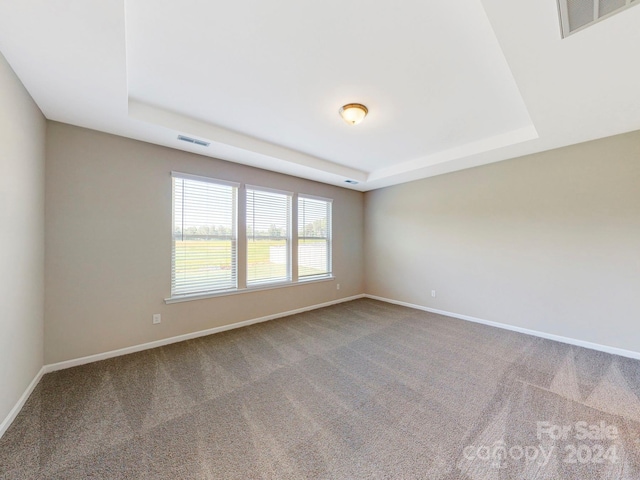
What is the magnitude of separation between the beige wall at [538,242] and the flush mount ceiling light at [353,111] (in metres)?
2.67

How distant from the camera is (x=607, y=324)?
3.00m

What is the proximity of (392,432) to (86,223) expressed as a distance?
3652 mm

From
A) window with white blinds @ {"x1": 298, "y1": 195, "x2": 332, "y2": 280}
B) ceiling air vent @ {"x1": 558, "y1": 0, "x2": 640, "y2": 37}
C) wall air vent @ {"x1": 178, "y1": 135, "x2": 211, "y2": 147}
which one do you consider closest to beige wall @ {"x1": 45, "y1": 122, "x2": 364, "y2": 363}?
wall air vent @ {"x1": 178, "y1": 135, "x2": 211, "y2": 147}

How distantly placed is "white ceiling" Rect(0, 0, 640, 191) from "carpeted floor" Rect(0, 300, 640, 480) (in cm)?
264

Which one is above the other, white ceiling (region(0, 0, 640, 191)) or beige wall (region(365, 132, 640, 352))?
white ceiling (region(0, 0, 640, 191))

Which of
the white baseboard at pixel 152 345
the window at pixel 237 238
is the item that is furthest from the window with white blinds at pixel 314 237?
the white baseboard at pixel 152 345

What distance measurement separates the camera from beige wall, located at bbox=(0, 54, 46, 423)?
5.73 ft

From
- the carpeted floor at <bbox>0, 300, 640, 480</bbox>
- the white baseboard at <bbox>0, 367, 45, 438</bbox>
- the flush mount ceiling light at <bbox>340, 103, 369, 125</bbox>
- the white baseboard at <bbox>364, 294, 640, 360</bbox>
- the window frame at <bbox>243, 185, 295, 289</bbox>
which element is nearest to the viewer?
the carpeted floor at <bbox>0, 300, 640, 480</bbox>

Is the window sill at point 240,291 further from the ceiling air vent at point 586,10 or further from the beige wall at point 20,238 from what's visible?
the ceiling air vent at point 586,10

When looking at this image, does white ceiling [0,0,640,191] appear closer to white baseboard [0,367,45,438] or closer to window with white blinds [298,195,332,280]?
window with white blinds [298,195,332,280]

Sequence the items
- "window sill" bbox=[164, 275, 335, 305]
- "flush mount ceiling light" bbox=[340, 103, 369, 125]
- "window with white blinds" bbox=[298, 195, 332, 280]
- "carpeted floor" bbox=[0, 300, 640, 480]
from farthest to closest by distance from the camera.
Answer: "window with white blinds" bbox=[298, 195, 332, 280]
"window sill" bbox=[164, 275, 335, 305]
"flush mount ceiling light" bbox=[340, 103, 369, 125]
"carpeted floor" bbox=[0, 300, 640, 480]

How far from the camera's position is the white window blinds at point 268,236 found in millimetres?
4039

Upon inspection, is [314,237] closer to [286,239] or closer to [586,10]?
[286,239]

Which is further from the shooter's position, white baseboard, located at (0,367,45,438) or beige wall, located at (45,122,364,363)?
beige wall, located at (45,122,364,363)
